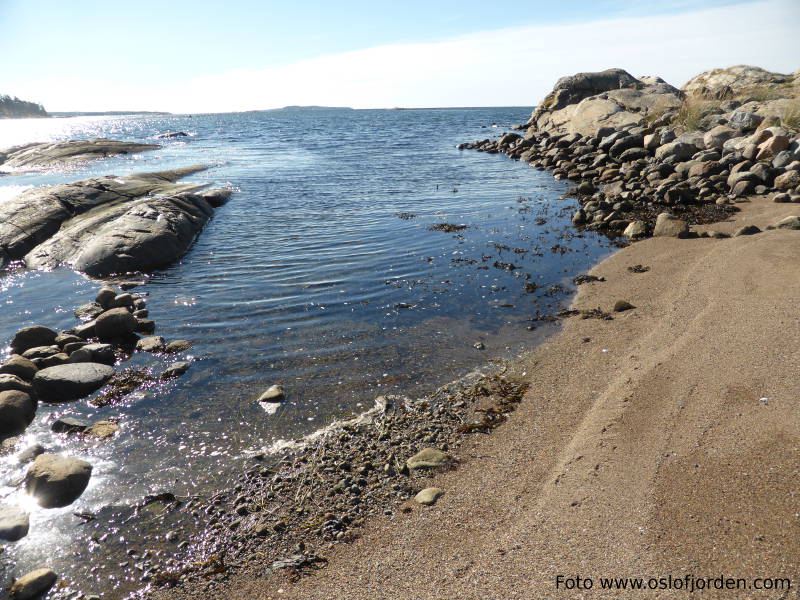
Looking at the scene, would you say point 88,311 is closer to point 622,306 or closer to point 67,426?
point 67,426

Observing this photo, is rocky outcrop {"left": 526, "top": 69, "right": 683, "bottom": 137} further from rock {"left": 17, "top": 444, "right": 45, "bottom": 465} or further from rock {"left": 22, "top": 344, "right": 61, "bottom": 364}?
rock {"left": 17, "top": 444, "right": 45, "bottom": 465}

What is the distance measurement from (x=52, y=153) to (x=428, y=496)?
4856cm

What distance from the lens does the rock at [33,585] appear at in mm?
4430

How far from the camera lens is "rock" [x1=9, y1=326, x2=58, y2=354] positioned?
8.89m

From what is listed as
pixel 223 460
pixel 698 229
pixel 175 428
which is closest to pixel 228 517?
pixel 223 460

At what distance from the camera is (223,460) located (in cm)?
616

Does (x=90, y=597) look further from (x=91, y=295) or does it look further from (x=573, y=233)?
(x=573, y=233)

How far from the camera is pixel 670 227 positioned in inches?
541

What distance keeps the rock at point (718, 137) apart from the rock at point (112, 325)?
78.0 feet

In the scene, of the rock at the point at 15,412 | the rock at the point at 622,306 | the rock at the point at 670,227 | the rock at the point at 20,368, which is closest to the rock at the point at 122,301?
the rock at the point at 20,368

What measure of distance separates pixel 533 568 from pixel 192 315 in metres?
8.95

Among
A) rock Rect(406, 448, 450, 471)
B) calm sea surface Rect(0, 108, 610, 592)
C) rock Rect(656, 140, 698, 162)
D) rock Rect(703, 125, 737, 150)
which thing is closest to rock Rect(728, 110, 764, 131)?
rock Rect(703, 125, 737, 150)

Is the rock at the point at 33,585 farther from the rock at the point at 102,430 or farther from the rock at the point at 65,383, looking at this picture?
the rock at the point at 65,383

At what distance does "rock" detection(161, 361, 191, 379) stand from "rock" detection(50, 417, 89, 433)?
139 centimetres
